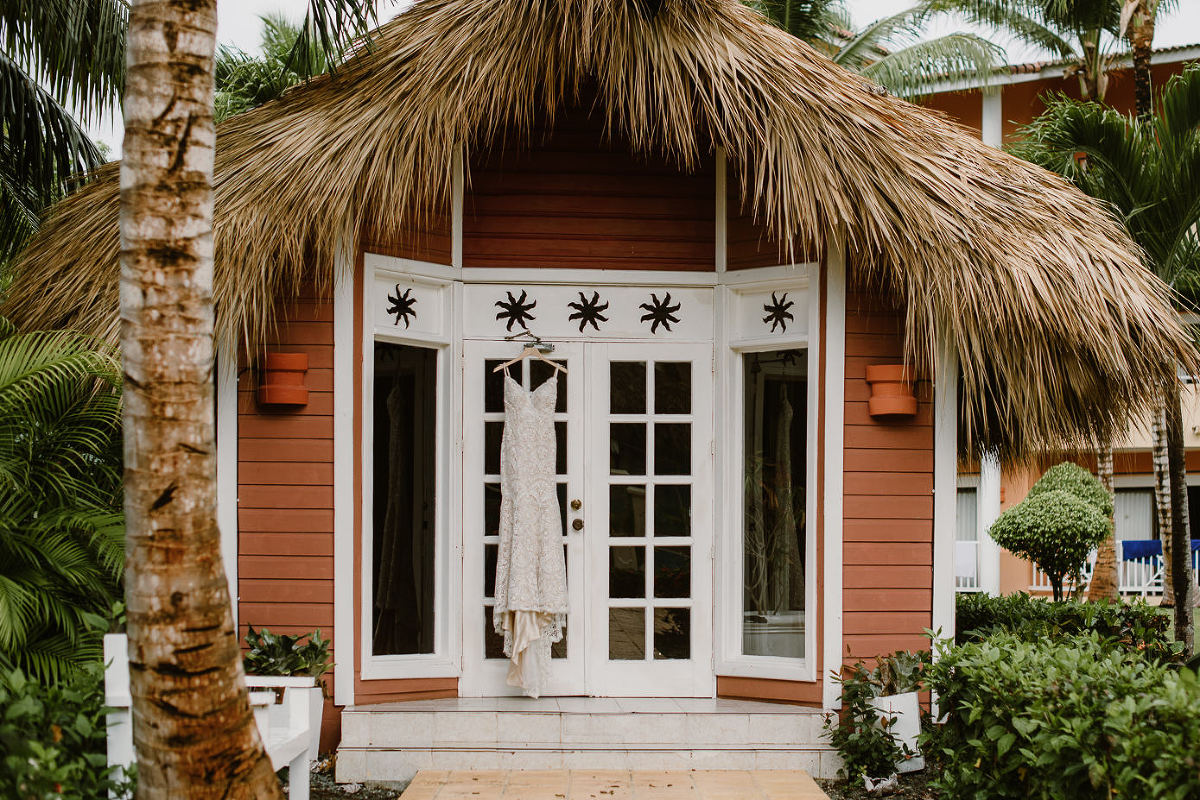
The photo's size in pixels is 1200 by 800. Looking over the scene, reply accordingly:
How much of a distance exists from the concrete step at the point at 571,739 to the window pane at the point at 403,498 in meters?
0.46

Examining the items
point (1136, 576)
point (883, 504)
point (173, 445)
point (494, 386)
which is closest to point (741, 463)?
point (883, 504)

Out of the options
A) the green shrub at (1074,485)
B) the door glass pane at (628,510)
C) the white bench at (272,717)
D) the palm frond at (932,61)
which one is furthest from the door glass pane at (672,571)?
the palm frond at (932,61)

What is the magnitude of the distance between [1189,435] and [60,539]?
584 inches

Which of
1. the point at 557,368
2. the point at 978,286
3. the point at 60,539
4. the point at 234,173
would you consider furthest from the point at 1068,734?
the point at 234,173

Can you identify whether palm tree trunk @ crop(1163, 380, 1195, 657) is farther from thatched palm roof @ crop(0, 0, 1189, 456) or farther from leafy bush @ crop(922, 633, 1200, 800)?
leafy bush @ crop(922, 633, 1200, 800)

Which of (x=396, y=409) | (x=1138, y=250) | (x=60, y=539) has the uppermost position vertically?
(x=1138, y=250)

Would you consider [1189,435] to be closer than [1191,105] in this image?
No

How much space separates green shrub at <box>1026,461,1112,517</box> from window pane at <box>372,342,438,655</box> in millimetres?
→ 8748

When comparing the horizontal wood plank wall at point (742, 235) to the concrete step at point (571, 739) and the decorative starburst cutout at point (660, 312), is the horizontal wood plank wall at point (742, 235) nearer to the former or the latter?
the decorative starburst cutout at point (660, 312)

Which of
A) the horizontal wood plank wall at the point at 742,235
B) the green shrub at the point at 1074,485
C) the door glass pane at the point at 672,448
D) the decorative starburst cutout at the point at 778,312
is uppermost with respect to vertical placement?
the horizontal wood plank wall at the point at 742,235

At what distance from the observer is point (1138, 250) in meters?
5.85

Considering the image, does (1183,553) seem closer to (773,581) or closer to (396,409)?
(773,581)

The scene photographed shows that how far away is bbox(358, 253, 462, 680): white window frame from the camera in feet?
16.6

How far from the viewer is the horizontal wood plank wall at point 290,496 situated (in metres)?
4.95
